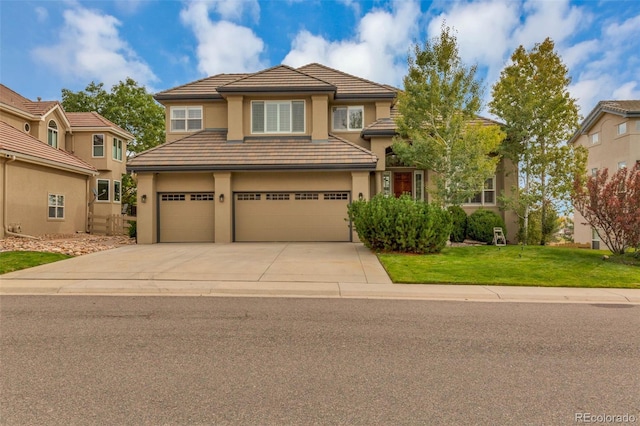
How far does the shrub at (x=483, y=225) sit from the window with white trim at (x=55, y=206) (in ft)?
73.8

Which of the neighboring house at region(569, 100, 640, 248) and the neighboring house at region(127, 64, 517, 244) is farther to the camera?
the neighboring house at region(569, 100, 640, 248)

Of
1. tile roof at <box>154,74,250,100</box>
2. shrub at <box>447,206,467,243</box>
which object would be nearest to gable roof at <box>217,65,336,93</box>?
tile roof at <box>154,74,250,100</box>

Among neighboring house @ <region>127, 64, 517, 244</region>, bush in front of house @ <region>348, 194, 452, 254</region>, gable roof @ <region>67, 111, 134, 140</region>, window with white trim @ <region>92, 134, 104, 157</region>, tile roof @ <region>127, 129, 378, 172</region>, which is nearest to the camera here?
bush in front of house @ <region>348, 194, 452, 254</region>

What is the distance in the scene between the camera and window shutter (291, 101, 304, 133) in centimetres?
1931

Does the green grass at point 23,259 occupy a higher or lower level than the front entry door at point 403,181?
lower

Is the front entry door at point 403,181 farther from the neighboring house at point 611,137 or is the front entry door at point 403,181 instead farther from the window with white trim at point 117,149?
the window with white trim at point 117,149

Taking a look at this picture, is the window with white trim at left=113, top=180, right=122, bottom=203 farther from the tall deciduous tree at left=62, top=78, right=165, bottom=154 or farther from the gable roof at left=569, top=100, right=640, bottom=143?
the gable roof at left=569, top=100, right=640, bottom=143

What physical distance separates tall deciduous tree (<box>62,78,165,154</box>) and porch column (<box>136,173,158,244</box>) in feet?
68.6

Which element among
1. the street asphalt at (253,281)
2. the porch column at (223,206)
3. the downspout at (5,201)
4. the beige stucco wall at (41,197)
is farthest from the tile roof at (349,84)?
the downspout at (5,201)

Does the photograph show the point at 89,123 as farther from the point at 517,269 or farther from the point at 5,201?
the point at 517,269

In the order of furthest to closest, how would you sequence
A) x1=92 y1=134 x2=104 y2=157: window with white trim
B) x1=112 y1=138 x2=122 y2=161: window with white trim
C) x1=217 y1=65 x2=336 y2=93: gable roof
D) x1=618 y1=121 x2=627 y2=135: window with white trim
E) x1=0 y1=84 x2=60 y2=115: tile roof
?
x1=112 y1=138 x2=122 y2=161: window with white trim, x1=92 y1=134 x2=104 y2=157: window with white trim, x1=0 y1=84 x2=60 y2=115: tile roof, x1=618 y1=121 x2=627 y2=135: window with white trim, x1=217 y1=65 x2=336 y2=93: gable roof

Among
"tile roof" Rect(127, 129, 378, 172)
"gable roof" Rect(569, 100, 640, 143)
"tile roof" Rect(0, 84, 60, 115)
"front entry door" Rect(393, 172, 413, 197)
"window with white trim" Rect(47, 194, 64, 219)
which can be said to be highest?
"tile roof" Rect(0, 84, 60, 115)

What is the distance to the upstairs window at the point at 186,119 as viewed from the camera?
20.7m

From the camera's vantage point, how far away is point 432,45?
15.4 metres
